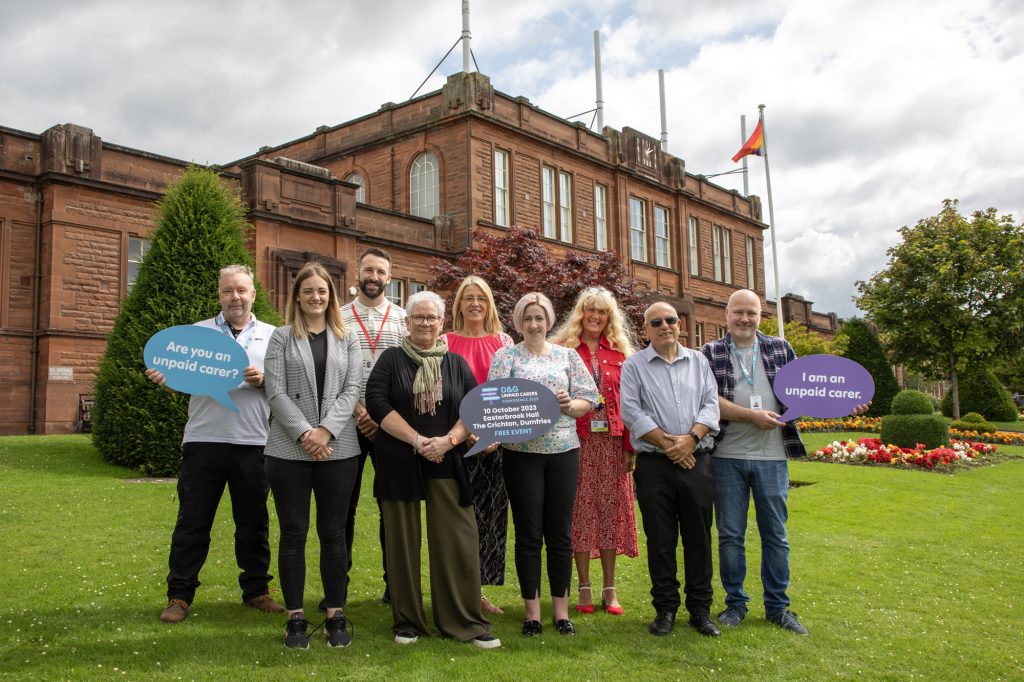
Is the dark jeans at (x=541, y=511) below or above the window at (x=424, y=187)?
below

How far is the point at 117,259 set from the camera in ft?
59.6

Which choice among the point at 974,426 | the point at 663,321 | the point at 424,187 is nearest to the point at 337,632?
the point at 663,321

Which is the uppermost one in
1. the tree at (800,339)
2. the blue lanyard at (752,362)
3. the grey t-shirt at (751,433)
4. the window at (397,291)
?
the window at (397,291)

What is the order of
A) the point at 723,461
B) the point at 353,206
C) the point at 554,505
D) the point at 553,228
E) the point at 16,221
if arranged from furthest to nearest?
the point at 553,228 → the point at 353,206 → the point at 16,221 → the point at 723,461 → the point at 554,505

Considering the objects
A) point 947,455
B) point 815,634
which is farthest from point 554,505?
point 947,455

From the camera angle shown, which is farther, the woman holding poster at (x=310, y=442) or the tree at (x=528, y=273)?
the tree at (x=528, y=273)

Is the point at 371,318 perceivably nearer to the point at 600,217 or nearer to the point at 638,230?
the point at 600,217

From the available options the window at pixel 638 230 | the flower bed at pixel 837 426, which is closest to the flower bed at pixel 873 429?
the flower bed at pixel 837 426

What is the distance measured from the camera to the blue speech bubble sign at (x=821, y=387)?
520cm

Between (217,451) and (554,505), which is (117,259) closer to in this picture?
(217,451)

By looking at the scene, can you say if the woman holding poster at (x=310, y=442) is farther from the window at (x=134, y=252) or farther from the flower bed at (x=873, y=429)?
the flower bed at (x=873, y=429)

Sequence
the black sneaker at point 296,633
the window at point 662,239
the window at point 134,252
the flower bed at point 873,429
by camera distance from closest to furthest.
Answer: the black sneaker at point 296,633, the window at point 134,252, the flower bed at point 873,429, the window at point 662,239

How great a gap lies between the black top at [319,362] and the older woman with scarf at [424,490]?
0.30 metres

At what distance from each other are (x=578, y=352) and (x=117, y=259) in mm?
16300
